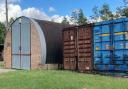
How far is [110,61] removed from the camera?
2086 centimetres

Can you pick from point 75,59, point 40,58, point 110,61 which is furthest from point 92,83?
point 40,58

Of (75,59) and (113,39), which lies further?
(75,59)

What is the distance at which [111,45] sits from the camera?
20766mm

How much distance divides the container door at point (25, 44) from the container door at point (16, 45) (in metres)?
0.67

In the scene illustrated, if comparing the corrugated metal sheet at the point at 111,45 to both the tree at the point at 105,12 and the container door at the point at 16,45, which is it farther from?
the tree at the point at 105,12

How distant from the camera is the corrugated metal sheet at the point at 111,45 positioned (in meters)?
19.9

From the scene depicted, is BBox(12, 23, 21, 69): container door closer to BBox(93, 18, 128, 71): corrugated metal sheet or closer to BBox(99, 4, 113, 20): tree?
BBox(93, 18, 128, 71): corrugated metal sheet

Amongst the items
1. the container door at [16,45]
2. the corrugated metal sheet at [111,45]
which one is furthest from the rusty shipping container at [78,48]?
the container door at [16,45]

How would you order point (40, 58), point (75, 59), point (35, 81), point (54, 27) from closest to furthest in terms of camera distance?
point (35, 81) → point (75, 59) → point (40, 58) → point (54, 27)

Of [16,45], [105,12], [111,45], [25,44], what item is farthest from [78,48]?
[105,12]

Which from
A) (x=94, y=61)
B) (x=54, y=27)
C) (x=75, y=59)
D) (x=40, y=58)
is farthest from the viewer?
(x=54, y=27)

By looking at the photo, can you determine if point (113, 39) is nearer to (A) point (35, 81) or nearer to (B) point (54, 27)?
(A) point (35, 81)

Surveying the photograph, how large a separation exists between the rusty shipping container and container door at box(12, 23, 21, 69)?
593 centimetres

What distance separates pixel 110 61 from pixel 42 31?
27.9 feet
